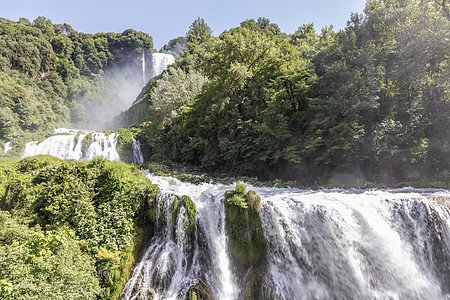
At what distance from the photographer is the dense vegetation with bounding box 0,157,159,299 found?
17.3 feet

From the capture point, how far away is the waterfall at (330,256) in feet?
22.4

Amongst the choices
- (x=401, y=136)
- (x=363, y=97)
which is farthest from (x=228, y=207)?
(x=401, y=136)

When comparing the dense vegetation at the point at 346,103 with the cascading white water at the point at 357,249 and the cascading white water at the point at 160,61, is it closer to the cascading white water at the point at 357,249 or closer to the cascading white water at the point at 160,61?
the cascading white water at the point at 357,249

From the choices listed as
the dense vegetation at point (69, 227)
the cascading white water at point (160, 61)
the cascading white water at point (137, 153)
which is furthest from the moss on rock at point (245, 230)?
the cascading white water at point (160, 61)

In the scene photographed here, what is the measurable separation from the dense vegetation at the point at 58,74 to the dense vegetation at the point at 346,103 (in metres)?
29.7

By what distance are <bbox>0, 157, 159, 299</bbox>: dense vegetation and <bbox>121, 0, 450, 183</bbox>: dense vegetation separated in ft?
29.9

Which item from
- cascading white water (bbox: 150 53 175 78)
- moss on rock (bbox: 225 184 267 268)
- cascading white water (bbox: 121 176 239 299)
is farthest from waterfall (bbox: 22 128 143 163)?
cascading white water (bbox: 150 53 175 78)

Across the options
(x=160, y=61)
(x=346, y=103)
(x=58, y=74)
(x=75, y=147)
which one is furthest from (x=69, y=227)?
(x=160, y=61)

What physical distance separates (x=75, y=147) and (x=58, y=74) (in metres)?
52.4

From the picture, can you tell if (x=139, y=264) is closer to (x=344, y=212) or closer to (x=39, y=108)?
(x=344, y=212)

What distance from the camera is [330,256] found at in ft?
24.0

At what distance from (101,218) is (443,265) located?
12796 millimetres

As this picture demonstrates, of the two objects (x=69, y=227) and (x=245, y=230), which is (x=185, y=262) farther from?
(x=69, y=227)

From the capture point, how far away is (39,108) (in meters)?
37.6
